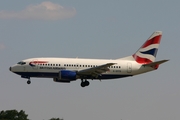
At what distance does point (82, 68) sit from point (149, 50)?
38.6 feet

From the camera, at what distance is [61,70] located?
7962 cm

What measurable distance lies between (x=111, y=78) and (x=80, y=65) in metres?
4.92

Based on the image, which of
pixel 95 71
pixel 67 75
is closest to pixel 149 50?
pixel 95 71

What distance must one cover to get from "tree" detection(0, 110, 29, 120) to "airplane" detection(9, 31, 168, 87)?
102 feet

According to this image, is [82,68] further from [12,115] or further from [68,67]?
[12,115]

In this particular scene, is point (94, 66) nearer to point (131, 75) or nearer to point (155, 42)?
point (131, 75)

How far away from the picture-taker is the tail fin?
85.4m

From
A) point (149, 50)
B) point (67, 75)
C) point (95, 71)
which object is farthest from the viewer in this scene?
point (149, 50)

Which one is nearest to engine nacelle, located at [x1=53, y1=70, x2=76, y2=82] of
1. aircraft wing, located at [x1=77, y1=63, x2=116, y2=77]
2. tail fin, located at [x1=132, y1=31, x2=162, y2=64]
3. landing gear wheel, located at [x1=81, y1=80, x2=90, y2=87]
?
aircraft wing, located at [x1=77, y1=63, x2=116, y2=77]

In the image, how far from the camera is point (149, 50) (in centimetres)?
8694

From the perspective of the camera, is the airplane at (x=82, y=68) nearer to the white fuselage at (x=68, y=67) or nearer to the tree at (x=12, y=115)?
the white fuselage at (x=68, y=67)

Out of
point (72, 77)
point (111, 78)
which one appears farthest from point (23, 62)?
point (111, 78)

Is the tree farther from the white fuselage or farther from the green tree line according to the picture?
the white fuselage

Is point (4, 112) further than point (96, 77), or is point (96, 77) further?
point (4, 112)
